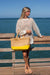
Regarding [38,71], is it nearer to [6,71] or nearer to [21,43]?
[6,71]

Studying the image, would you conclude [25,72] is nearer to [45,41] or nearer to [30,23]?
[45,41]

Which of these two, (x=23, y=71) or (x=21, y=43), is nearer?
(x=21, y=43)

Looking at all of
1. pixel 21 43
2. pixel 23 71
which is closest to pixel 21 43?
pixel 21 43

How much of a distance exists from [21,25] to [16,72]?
116 centimetres

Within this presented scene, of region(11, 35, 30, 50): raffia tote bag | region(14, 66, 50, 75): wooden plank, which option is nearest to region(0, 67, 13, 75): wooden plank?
region(14, 66, 50, 75): wooden plank

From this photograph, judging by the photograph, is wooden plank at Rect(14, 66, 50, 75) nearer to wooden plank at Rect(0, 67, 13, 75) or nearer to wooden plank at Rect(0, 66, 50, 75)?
wooden plank at Rect(0, 66, 50, 75)

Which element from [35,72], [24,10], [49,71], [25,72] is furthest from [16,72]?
[24,10]

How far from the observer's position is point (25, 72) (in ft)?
11.9

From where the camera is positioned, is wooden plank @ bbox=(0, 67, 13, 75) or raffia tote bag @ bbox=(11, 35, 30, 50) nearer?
raffia tote bag @ bbox=(11, 35, 30, 50)

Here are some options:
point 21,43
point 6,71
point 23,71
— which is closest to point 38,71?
point 23,71

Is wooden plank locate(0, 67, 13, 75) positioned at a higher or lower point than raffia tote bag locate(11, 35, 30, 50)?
lower

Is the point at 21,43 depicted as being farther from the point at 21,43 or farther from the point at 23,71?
the point at 23,71

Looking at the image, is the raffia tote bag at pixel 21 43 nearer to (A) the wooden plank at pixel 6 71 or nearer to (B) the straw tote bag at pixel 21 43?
(B) the straw tote bag at pixel 21 43

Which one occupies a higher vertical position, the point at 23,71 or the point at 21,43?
the point at 21,43
